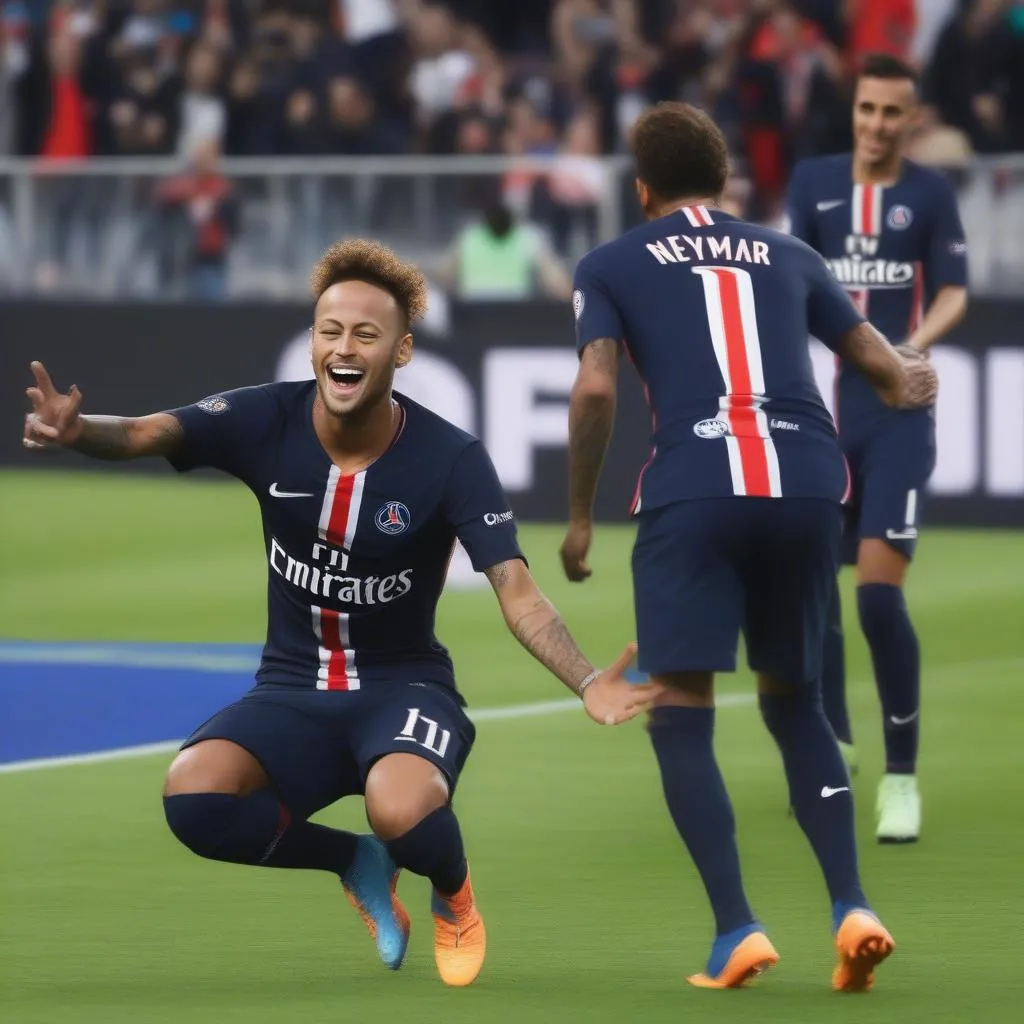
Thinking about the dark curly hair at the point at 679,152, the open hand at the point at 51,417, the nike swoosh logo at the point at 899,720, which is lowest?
the nike swoosh logo at the point at 899,720

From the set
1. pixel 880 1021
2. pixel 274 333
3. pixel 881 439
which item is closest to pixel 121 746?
pixel 881 439

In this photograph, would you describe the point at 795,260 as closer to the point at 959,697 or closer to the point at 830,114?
the point at 959,697

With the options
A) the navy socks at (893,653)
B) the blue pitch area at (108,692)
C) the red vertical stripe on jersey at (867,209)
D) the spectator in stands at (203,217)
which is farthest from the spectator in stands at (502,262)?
the navy socks at (893,653)

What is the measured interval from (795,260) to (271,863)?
73.6 inches

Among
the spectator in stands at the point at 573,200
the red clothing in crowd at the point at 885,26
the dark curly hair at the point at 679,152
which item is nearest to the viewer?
the dark curly hair at the point at 679,152

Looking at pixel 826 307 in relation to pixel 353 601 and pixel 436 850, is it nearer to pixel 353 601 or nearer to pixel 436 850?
pixel 353 601

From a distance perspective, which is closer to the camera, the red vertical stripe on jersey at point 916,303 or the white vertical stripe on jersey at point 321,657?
the white vertical stripe on jersey at point 321,657

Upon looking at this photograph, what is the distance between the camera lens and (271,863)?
585 centimetres

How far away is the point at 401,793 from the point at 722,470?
3.37 ft

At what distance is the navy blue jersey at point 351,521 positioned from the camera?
5848 mm

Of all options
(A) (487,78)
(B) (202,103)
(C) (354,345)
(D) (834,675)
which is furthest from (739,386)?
(B) (202,103)

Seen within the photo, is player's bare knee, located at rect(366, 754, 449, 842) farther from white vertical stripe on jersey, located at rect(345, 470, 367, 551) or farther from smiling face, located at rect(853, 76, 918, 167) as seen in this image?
smiling face, located at rect(853, 76, 918, 167)

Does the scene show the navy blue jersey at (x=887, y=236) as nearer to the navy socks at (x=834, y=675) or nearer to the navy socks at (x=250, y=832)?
the navy socks at (x=834, y=675)

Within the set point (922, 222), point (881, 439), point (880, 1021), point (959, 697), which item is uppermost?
point (922, 222)
